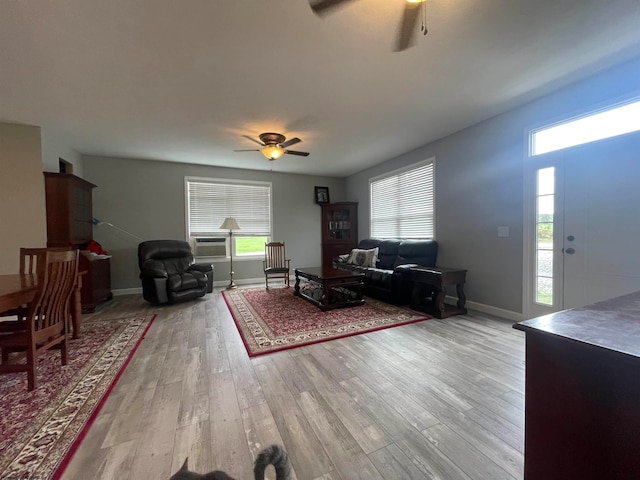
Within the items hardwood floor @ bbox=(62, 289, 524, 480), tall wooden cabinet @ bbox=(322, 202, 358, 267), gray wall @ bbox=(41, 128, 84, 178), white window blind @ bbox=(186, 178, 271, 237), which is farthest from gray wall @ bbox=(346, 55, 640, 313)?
gray wall @ bbox=(41, 128, 84, 178)

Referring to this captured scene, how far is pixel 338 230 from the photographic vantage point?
6520mm

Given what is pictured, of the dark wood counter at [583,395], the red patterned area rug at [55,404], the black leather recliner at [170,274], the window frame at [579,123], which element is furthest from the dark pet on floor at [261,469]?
the window frame at [579,123]

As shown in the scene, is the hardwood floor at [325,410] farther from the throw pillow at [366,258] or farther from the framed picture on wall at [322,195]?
the framed picture on wall at [322,195]

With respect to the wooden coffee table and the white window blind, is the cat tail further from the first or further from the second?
the white window blind

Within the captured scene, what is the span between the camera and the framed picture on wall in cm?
653

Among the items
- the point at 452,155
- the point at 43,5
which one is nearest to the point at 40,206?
the point at 43,5

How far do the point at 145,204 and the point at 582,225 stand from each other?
6.50m

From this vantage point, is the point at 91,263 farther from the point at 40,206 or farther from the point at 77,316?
the point at 77,316

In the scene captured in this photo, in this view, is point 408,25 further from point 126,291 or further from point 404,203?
point 126,291

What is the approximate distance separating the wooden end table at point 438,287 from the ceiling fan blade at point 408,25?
2.46 meters

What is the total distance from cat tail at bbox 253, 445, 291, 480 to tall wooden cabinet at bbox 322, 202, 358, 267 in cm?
516

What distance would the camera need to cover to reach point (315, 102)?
2953 mm

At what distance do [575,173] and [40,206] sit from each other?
638 cm

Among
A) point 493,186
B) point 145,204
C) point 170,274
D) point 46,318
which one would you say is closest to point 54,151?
point 145,204
